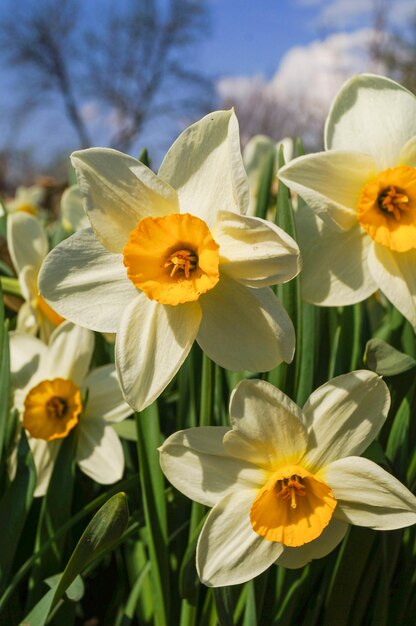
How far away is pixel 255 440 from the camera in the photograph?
2.85 feet

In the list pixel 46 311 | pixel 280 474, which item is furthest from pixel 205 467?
pixel 46 311

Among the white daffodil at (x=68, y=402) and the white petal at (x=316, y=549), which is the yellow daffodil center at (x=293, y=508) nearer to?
the white petal at (x=316, y=549)

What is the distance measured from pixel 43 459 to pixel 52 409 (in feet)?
0.33

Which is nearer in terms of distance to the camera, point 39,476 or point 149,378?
point 149,378

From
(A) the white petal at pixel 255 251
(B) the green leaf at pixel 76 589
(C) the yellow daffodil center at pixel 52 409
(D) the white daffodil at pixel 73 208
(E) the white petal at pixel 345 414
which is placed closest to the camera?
(A) the white petal at pixel 255 251

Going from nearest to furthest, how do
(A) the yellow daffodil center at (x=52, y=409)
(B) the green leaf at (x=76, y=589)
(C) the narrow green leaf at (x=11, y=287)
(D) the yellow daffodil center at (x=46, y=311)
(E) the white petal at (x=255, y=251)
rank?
(E) the white petal at (x=255, y=251) → (B) the green leaf at (x=76, y=589) → (A) the yellow daffodil center at (x=52, y=409) → (D) the yellow daffodil center at (x=46, y=311) → (C) the narrow green leaf at (x=11, y=287)

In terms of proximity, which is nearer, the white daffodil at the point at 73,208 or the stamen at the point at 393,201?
the stamen at the point at 393,201

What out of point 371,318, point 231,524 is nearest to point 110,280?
point 231,524

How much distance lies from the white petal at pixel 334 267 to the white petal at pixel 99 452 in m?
0.47

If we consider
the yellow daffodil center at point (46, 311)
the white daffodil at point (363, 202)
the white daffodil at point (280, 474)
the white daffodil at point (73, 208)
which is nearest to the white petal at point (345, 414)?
the white daffodil at point (280, 474)

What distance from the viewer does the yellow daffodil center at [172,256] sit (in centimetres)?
81

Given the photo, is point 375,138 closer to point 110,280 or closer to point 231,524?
point 110,280

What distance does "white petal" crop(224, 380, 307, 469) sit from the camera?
84 centimetres

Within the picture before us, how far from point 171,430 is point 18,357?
12.7 inches
